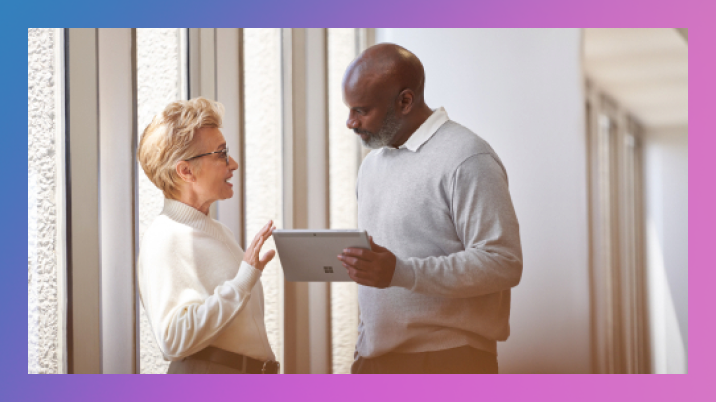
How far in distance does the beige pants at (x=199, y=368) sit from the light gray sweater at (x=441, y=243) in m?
0.45

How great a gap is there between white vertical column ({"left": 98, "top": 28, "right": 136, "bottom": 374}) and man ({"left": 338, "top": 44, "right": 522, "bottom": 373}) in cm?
80

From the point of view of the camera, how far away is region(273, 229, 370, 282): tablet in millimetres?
1550

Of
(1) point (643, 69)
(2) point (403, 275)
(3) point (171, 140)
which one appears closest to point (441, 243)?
(2) point (403, 275)

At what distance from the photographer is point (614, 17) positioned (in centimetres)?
226

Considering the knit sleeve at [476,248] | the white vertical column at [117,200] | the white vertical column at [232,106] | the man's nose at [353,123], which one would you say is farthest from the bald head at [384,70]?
the white vertical column at [117,200]

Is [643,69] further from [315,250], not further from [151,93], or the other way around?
[151,93]

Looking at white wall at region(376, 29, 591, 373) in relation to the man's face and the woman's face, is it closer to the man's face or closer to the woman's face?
the man's face

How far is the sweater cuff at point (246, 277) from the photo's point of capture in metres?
1.57

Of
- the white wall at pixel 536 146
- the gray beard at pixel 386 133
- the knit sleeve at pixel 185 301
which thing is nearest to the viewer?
the knit sleeve at pixel 185 301

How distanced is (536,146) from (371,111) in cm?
99

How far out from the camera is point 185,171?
1681mm

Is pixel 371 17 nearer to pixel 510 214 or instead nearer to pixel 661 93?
pixel 510 214

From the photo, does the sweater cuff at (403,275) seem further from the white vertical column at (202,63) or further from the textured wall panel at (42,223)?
the textured wall panel at (42,223)

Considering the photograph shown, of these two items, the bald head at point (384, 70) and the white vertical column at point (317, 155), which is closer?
the bald head at point (384, 70)
